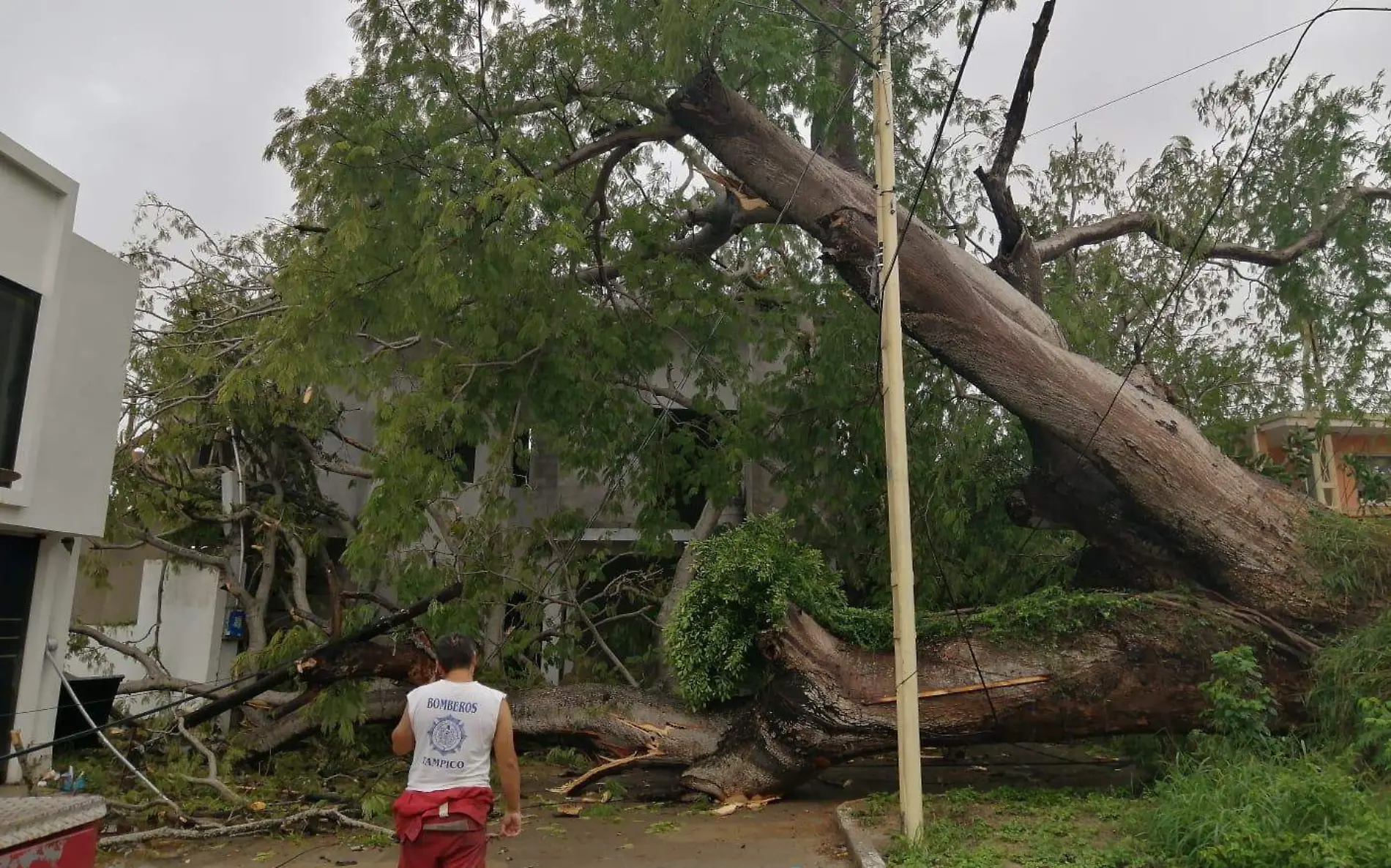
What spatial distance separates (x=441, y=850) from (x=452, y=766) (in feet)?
1.00

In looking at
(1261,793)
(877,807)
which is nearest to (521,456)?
(877,807)

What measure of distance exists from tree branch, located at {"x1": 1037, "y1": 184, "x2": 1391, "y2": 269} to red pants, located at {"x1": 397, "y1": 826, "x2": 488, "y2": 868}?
8214 mm

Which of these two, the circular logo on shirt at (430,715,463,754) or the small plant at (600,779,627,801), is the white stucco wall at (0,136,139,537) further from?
the circular logo on shirt at (430,715,463,754)

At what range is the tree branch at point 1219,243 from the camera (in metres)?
10.2

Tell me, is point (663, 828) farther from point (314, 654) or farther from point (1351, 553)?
point (1351, 553)

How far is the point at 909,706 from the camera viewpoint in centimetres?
588

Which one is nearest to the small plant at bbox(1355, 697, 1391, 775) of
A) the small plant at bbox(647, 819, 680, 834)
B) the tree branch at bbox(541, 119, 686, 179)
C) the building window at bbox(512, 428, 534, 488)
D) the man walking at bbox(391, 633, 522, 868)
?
the small plant at bbox(647, 819, 680, 834)

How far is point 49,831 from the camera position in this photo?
3564 millimetres

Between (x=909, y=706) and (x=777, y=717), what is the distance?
6.56 ft

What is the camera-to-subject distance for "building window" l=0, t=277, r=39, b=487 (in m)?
7.52

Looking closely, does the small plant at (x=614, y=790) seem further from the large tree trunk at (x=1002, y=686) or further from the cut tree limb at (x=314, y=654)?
the cut tree limb at (x=314, y=654)

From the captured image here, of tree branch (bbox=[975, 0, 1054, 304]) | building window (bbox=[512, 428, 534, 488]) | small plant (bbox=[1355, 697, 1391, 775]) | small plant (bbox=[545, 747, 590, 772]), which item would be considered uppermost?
tree branch (bbox=[975, 0, 1054, 304])

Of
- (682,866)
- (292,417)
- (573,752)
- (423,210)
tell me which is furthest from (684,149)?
(682,866)

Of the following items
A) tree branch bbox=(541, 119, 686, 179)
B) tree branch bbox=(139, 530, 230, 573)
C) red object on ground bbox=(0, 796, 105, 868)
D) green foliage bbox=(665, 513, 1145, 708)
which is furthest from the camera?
tree branch bbox=(139, 530, 230, 573)
